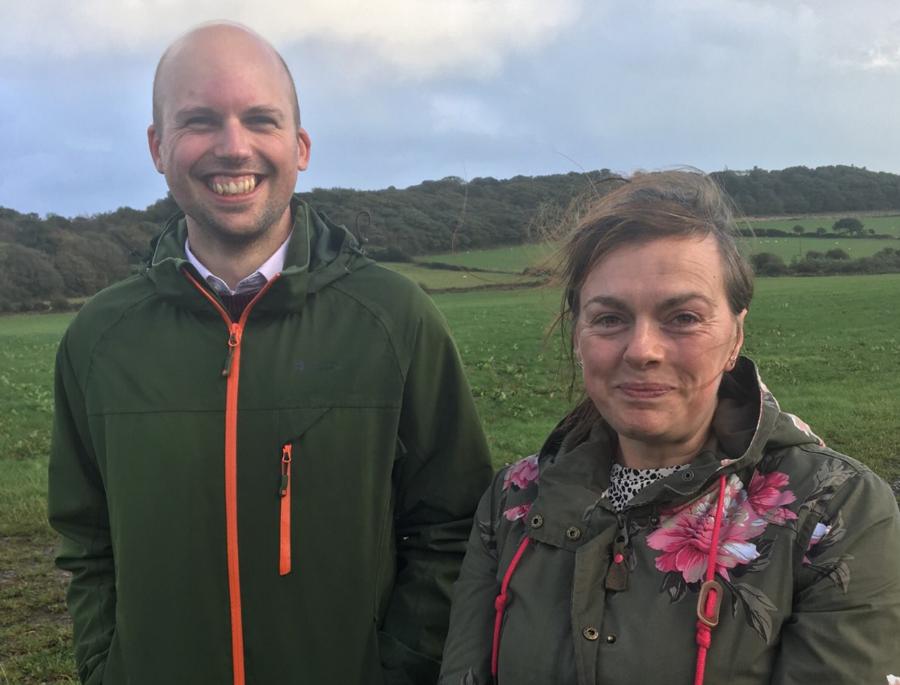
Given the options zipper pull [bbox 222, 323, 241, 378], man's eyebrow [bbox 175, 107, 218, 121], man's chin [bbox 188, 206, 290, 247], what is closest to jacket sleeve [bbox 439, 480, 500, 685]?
zipper pull [bbox 222, 323, 241, 378]

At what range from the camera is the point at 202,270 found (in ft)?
8.67

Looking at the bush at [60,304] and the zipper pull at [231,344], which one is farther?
the bush at [60,304]

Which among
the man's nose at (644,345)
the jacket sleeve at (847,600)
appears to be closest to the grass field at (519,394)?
the man's nose at (644,345)

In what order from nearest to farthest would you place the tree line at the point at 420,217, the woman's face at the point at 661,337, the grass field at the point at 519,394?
the woman's face at the point at 661,337 < the tree line at the point at 420,217 < the grass field at the point at 519,394

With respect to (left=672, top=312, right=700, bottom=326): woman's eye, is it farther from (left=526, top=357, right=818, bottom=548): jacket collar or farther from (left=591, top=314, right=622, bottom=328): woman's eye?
(left=526, top=357, right=818, bottom=548): jacket collar

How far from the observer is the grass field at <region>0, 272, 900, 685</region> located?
Answer: 18.1 ft

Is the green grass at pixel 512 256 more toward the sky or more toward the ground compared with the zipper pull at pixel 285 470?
more toward the sky

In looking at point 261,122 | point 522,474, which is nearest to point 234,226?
point 261,122

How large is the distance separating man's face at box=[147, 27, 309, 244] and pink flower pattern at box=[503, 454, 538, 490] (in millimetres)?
1131

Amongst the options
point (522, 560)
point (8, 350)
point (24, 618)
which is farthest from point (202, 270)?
point (8, 350)

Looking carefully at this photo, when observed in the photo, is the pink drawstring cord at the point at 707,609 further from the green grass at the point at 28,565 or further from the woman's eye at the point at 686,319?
the green grass at the point at 28,565

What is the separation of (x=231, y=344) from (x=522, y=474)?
1.01 metres

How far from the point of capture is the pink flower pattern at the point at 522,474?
238 cm

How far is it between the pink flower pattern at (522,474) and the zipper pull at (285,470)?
2.21ft
